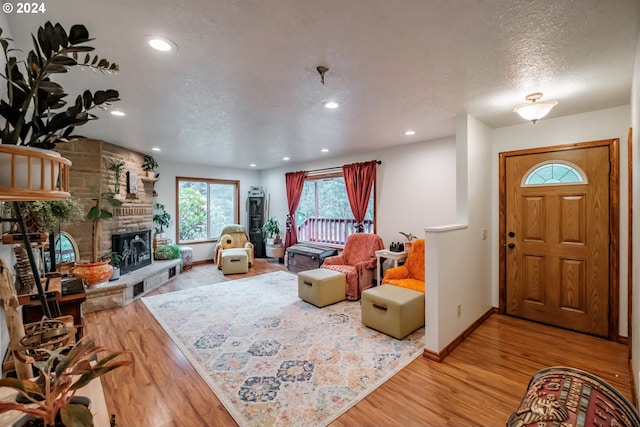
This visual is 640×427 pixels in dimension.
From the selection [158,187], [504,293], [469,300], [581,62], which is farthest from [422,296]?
[158,187]

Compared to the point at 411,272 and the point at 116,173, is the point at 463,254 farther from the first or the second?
the point at 116,173

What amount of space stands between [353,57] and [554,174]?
2.89m

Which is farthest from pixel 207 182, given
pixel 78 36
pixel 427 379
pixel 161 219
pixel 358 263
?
pixel 78 36

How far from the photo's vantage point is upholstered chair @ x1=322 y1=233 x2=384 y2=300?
411 centimetres

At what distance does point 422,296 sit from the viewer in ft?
10.3

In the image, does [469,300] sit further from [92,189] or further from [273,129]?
[92,189]

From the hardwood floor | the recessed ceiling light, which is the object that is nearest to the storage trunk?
the hardwood floor

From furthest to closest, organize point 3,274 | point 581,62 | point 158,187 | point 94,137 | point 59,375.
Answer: point 158,187 → point 94,137 → point 581,62 → point 3,274 → point 59,375

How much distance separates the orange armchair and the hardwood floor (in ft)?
2.86

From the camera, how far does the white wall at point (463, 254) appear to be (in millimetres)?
2576

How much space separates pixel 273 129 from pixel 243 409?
295 centimetres

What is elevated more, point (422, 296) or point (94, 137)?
point (94, 137)

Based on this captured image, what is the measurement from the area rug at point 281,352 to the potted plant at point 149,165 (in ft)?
8.07

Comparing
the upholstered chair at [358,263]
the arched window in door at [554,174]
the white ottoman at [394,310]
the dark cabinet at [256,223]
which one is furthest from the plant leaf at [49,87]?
the dark cabinet at [256,223]
